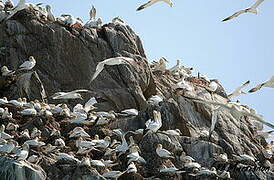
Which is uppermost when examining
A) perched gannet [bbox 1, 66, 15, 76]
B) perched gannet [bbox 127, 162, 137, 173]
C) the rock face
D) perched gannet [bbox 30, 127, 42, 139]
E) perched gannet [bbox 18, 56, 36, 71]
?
perched gannet [bbox 18, 56, 36, 71]

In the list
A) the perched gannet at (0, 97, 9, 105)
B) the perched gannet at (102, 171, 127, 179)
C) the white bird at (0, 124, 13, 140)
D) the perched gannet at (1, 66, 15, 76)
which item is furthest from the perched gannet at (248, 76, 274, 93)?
the perched gannet at (1, 66, 15, 76)

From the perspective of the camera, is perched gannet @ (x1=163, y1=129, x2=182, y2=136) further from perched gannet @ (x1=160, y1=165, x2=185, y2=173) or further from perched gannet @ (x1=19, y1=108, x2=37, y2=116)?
perched gannet @ (x1=19, y1=108, x2=37, y2=116)

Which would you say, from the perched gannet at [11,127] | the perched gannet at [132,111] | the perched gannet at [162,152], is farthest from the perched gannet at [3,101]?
the perched gannet at [162,152]

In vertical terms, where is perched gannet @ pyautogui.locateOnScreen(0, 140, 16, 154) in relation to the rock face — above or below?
below

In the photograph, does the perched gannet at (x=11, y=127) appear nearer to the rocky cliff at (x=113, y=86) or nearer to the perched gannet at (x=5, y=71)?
the rocky cliff at (x=113, y=86)

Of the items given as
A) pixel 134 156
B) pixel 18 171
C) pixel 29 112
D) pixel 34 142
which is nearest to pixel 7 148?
pixel 34 142

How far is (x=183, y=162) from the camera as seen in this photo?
23.5 m

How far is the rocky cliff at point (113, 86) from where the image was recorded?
24766 mm

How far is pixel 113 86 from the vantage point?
2759 centimetres

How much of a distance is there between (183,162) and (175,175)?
2.87 ft

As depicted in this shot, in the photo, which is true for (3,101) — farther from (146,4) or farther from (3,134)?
(146,4)

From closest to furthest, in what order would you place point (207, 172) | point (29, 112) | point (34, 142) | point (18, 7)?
point (34, 142), point (207, 172), point (29, 112), point (18, 7)

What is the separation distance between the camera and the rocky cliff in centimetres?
2477

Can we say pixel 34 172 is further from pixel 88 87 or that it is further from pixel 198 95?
pixel 198 95
